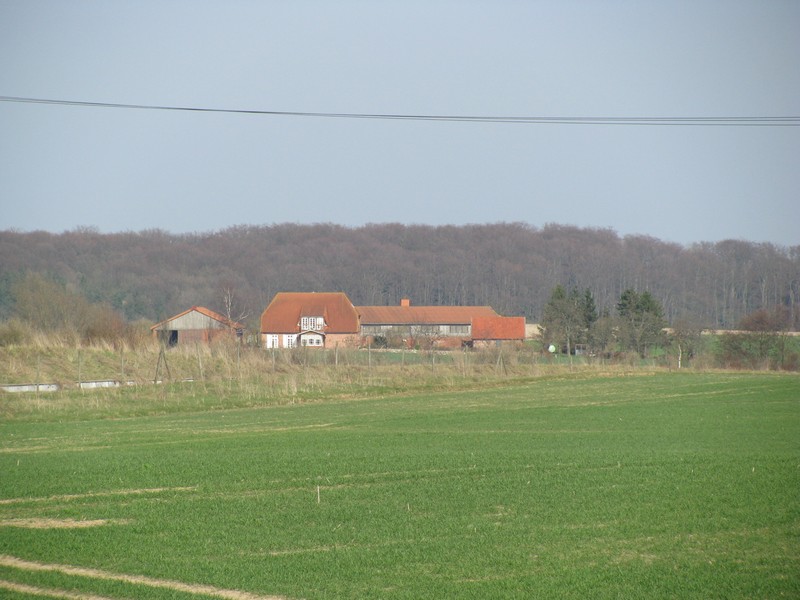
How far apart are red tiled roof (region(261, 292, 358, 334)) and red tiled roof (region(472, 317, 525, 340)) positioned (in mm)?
11913

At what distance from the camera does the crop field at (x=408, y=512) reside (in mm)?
10711

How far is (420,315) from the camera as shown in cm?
10381

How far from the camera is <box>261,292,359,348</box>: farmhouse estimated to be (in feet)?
294

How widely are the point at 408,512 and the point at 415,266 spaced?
131430 mm

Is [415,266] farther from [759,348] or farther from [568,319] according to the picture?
[759,348]

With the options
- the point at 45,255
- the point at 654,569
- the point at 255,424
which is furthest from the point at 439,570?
the point at 45,255

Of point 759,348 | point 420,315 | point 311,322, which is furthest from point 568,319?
point 420,315

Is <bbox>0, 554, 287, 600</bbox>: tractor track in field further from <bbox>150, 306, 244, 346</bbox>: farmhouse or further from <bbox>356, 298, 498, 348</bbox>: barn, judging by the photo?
<bbox>356, 298, 498, 348</bbox>: barn

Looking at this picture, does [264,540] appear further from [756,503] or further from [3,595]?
[756,503]

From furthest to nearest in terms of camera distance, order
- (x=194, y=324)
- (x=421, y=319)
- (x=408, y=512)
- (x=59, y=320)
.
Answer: (x=421, y=319)
(x=194, y=324)
(x=59, y=320)
(x=408, y=512)

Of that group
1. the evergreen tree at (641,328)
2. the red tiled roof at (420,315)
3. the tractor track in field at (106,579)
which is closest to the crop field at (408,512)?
the tractor track in field at (106,579)

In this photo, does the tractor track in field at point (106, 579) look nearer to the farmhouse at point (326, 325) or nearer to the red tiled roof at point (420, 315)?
the farmhouse at point (326, 325)

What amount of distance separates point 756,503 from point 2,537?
443 inches

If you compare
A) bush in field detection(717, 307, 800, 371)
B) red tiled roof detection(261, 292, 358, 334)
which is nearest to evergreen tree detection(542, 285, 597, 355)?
bush in field detection(717, 307, 800, 371)
